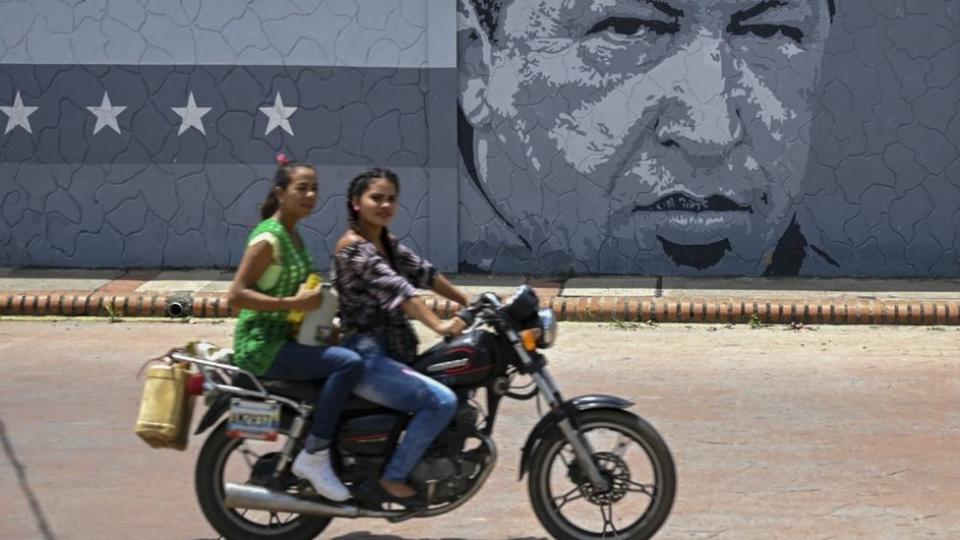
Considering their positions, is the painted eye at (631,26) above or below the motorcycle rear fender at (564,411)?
above

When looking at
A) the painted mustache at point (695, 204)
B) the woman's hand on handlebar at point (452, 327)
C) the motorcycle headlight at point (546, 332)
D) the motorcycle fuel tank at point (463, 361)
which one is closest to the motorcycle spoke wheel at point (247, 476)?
the motorcycle fuel tank at point (463, 361)

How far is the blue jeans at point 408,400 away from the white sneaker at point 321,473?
0.19 meters

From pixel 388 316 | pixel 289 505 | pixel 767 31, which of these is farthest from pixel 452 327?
pixel 767 31

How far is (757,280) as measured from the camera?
12875mm

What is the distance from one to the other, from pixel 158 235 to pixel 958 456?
25.1 feet

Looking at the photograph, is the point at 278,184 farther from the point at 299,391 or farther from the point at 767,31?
the point at 767,31

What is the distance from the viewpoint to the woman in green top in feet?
19.4

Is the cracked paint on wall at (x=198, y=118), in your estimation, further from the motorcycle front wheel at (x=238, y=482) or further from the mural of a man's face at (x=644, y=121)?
the motorcycle front wheel at (x=238, y=482)

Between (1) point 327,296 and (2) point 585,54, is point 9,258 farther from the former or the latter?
(1) point 327,296

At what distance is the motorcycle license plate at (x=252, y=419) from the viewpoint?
5.93 m

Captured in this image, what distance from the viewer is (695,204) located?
12922 mm

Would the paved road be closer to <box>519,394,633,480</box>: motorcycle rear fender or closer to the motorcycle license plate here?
<box>519,394,633,480</box>: motorcycle rear fender

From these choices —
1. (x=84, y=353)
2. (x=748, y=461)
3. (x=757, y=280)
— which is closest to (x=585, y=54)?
(x=757, y=280)

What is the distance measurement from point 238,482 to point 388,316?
0.88 metres
